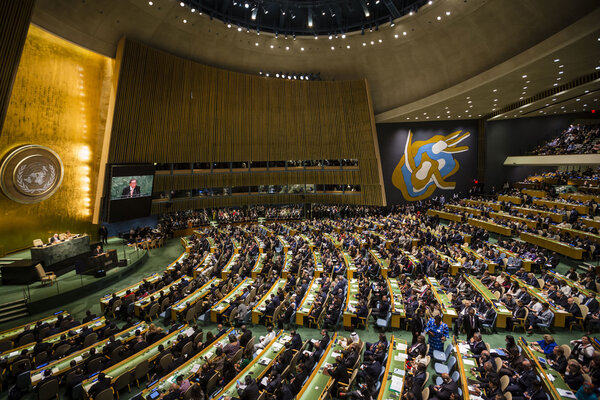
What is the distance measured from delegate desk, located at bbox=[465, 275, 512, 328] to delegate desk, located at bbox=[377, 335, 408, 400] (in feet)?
9.85

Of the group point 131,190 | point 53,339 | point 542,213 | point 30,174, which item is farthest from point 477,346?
point 30,174

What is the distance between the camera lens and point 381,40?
21.4m

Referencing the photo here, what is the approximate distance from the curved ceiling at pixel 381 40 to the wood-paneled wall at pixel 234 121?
3.78 ft

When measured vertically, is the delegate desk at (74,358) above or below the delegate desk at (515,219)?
below

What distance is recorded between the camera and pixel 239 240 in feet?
58.2

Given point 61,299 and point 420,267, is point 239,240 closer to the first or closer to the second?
point 61,299

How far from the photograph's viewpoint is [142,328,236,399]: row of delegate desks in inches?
232

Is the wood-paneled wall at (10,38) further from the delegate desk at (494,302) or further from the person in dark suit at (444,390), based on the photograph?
the delegate desk at (494,302)

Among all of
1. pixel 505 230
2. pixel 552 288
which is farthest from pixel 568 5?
pixel 552 288

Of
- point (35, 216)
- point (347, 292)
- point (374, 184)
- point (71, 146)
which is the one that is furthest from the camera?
point (374, 184)

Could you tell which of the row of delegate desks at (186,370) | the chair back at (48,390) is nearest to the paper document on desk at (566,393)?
the row of delegate desks at (186,370)

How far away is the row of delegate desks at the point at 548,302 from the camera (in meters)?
7.93

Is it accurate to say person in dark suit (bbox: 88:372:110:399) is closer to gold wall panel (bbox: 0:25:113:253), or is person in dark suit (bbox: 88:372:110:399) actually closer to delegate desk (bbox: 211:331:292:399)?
delegate desk (bbox: 211:331:292:399)

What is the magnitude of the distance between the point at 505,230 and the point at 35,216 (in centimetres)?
2217
